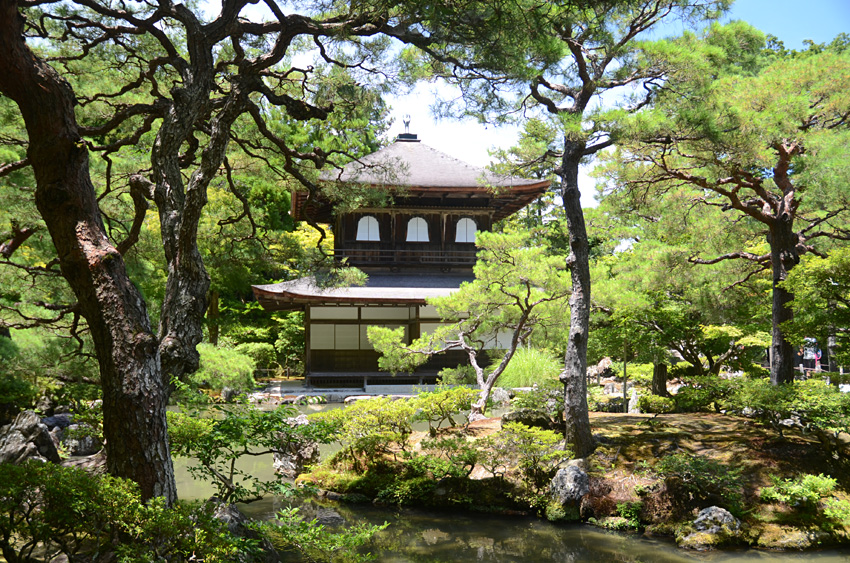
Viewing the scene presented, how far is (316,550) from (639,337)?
690 cm

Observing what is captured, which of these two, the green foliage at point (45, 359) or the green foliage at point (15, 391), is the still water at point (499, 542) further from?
the green foliage at point (15, 391)

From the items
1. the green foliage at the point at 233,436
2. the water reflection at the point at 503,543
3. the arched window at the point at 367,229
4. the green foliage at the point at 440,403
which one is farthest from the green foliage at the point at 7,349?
the arched window at the point at 367,229

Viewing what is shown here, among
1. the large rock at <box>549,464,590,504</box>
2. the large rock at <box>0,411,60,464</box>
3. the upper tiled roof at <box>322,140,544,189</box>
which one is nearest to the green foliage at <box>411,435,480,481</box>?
the large rock at <box>549,464,590,504</box>

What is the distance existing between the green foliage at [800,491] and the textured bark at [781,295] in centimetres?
253

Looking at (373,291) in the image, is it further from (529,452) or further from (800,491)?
(800,491)

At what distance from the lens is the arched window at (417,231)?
16812mm

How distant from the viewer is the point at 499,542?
600 cm

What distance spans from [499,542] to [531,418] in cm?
241

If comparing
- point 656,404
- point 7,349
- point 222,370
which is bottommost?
point 656,404

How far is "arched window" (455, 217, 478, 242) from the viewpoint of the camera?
16.9 m

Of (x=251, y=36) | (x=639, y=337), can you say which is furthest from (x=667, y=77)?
(x=251, y=36)

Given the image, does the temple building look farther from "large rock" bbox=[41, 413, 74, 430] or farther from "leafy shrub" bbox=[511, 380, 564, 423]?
"leafy shrub" bbox=[511, 380, 564, 423]

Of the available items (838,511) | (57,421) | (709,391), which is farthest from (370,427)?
(57,421)

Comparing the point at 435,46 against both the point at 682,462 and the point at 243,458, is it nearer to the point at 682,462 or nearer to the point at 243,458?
the point at 682,462
